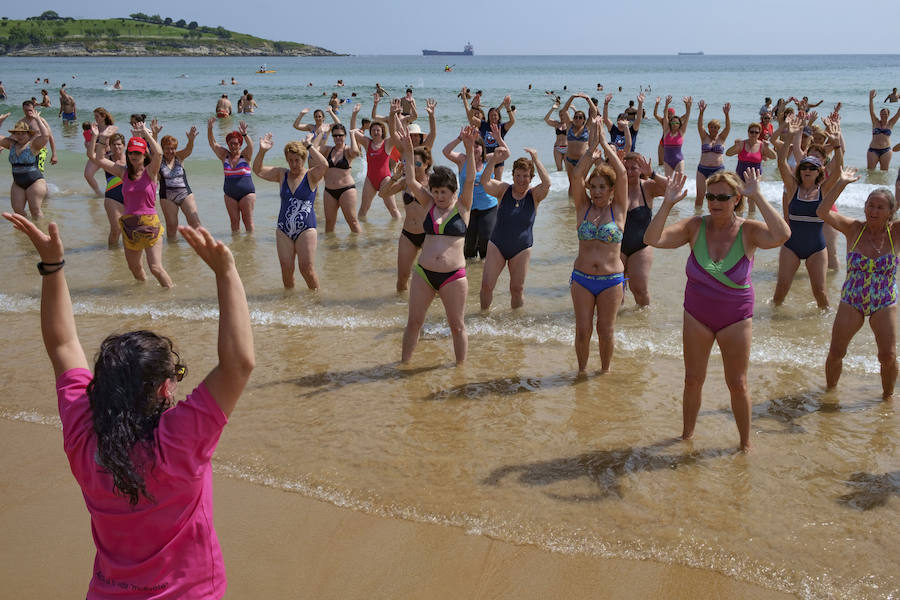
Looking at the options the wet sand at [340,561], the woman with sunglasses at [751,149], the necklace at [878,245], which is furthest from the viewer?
the woman with sunglasses at [751,149]

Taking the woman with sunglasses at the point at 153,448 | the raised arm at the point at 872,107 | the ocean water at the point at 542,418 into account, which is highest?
the raised arm at the point at 872,107

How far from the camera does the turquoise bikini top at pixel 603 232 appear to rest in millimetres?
6668

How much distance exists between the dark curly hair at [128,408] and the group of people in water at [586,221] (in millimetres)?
3720

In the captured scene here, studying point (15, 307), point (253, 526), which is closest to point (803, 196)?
point (253, 526)

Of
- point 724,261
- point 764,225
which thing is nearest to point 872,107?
point 764,225

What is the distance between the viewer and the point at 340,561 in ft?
13.8

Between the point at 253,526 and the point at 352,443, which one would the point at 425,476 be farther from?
the point at 253,526

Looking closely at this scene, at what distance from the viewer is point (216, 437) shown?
235 cm

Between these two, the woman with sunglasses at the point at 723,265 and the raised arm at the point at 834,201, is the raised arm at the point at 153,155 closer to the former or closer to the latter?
the woman with sunglasses at the point at 723,265

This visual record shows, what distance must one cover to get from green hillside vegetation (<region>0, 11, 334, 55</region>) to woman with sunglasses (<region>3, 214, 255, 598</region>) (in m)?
166

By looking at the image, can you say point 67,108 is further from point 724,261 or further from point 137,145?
point 724,261

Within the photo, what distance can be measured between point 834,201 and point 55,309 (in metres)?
5.44

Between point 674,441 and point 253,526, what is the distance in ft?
10.1

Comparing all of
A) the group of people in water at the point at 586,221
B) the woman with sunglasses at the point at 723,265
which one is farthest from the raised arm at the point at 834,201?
the woman with sunglasses at the point at 723,265
